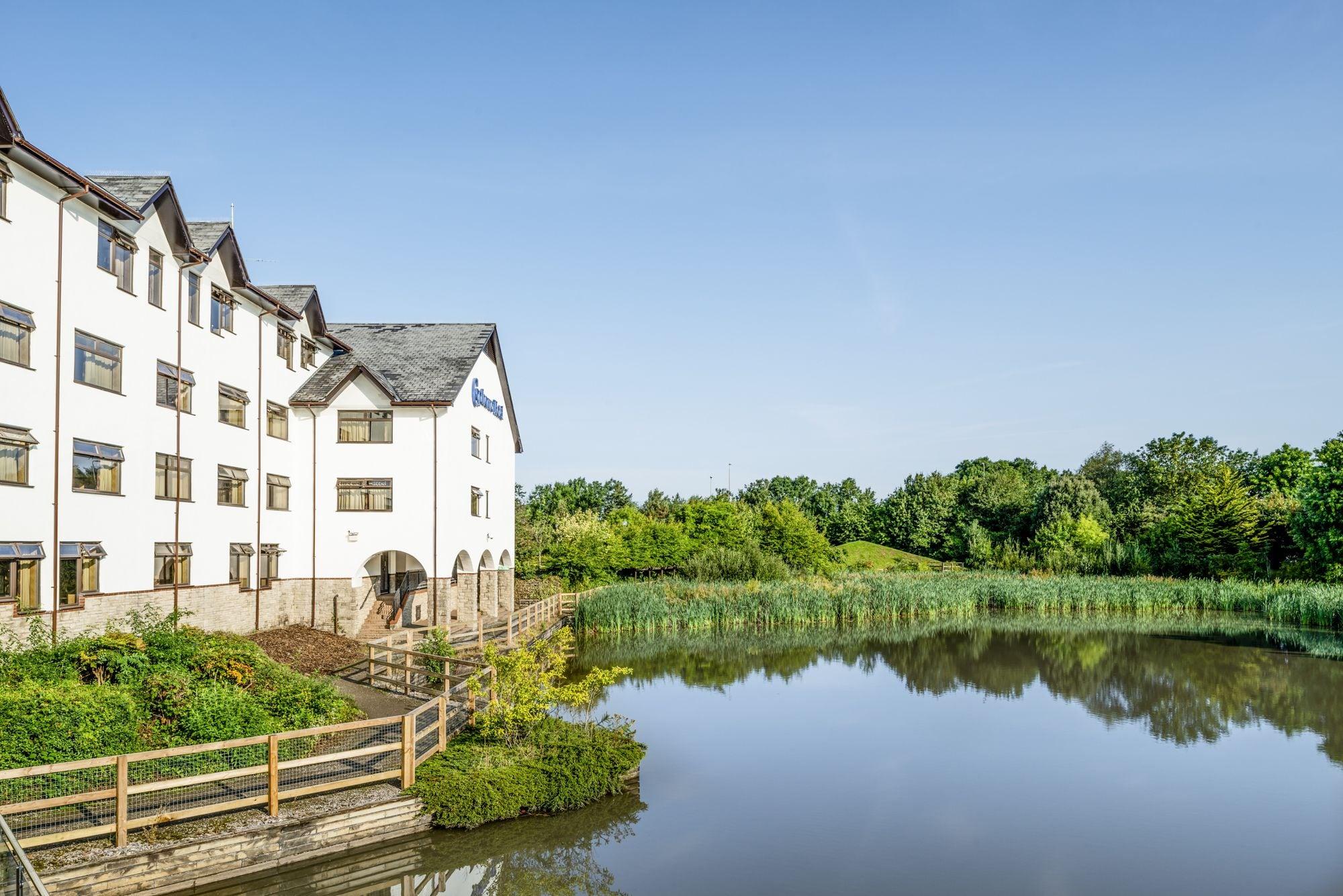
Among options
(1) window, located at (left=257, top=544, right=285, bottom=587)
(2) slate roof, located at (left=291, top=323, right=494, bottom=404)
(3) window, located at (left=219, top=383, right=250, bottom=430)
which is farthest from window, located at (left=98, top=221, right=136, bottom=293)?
(1) window, located at (left=257, top=544, right=285, bottom=587)

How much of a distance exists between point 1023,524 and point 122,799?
218 ft

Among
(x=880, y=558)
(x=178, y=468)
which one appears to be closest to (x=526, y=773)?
(x=178, y=468)

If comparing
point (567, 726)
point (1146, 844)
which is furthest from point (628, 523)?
point (1146, 844)

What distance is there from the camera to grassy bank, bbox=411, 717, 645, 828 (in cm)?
1168

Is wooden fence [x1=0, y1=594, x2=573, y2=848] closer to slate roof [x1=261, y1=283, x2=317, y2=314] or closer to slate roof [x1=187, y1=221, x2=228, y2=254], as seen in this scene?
slate roof [x1=187, y1=221, x2=228, y2=254]

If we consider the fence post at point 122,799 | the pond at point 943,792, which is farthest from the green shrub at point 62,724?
the pond at point 943,792

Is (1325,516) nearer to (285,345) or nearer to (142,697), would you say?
(285,345)

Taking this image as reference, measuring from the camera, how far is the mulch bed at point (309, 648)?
1969cm

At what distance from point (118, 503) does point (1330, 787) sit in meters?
20.4

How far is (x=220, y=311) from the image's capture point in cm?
2128

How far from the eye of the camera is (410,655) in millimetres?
17922

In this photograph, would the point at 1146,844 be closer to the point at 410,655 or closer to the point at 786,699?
the point at 786,699

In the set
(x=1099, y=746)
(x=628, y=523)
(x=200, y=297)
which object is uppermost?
(x=200, y=297)

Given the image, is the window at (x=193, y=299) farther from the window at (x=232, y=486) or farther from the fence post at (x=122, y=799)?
the fence post at (x=122, y=799)
